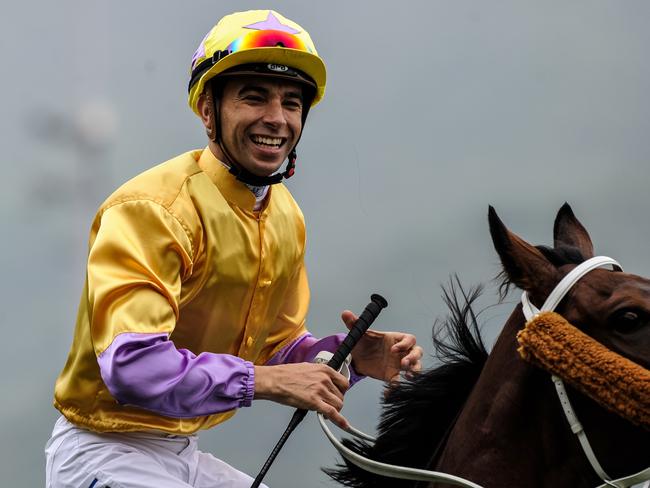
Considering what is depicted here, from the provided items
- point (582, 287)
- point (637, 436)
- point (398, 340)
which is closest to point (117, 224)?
point (398, 340)

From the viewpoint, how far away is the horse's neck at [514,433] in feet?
10.5

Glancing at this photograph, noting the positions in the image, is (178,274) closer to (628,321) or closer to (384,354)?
(384,354)

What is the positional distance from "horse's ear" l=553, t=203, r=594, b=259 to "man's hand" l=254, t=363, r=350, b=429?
979 mm

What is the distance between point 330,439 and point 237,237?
88cm

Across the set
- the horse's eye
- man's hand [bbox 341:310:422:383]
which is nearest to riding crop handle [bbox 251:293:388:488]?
man's hand [bbox 341:310:422:383]

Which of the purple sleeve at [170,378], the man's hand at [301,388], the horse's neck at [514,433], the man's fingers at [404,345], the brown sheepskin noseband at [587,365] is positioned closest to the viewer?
the brown sheepskin noseband at [587,365]

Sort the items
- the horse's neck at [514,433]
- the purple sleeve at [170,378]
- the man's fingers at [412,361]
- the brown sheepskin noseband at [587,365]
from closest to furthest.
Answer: the brown sheepskin noseband at [587,365], the horse's neck at [514,433], the purple sleeve at [170,378], the man's fingers at [412,361]

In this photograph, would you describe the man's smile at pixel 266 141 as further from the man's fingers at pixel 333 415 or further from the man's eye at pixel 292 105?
the man's fingers at pixel 333 415

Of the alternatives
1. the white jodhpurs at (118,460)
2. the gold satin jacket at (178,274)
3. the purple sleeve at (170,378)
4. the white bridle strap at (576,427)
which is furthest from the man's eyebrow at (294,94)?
the white bridle strap at (576,427)

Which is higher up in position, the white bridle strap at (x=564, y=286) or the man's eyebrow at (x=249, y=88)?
the man's eyebrow at (x=249, y=88)

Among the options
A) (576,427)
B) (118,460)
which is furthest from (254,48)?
(576,427)

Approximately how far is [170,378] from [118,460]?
54 cm

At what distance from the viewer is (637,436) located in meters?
3.06

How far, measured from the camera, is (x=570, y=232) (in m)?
3.75
